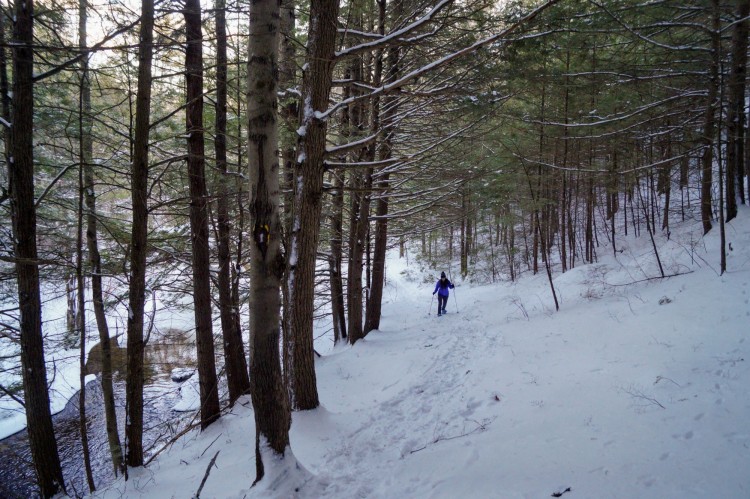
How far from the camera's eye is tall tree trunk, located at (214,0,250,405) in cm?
661

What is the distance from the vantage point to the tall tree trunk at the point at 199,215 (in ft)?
19.1

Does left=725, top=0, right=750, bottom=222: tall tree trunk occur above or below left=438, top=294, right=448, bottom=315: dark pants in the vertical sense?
above

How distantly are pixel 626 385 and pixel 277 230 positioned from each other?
4.46 meters

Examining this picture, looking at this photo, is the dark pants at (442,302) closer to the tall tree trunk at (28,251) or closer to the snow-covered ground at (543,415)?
the snow-covered ground at (543,415)

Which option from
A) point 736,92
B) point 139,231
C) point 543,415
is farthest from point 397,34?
point 736,92

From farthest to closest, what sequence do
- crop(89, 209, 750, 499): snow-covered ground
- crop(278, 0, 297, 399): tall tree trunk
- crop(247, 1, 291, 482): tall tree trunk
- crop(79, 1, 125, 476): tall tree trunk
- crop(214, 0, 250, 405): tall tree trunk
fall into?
crop(214, 0, 250, 405): tall tree trunk, crop(79, 1, 125, 476): tall tree trunk, crop(278, 0, 297, 399): tall tree trunk, crop(89, 209, 750, 499): snow-covered ground, crop(247, 1, 291, 482): tall tree trunk

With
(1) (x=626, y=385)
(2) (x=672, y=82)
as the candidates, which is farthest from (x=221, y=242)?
(2) (x=672, y=82)

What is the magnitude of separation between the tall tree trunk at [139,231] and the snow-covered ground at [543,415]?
3.40ft

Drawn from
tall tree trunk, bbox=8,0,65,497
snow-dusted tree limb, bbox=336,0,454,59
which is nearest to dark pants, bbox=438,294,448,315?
snow-dusted tree limb, bbox=336,0,454,59

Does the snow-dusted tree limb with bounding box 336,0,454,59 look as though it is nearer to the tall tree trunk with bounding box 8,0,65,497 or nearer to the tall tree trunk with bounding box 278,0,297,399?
the tall tree trunk with bounding box 278,0,297,399

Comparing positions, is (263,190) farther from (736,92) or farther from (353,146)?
(736,92)

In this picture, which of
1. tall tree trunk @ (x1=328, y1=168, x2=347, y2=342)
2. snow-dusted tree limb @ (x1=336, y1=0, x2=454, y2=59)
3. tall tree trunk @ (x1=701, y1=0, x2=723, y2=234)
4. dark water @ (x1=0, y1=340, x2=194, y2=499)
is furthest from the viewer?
tall tree trunk @ (x1=328, y1=168, x2=347, y2=342)

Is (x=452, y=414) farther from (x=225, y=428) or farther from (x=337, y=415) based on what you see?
(x=225, y=428)

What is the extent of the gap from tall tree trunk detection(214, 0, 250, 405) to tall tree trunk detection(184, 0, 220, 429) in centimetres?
36
